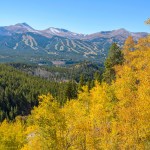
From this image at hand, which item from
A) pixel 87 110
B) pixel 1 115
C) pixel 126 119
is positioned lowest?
pixel 1 115

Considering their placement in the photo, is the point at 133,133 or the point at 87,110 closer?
the point at 133,133

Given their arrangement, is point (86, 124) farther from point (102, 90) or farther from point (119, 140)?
point (102, 90)

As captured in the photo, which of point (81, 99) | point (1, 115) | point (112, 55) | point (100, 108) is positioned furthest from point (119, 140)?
point (1, 115)

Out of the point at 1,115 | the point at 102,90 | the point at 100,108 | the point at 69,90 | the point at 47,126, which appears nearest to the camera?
the point at 47,126

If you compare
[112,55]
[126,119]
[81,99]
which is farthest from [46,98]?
[112,55]

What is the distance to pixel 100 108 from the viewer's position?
55.7 m

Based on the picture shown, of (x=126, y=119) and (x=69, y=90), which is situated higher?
(x=126, y=119)

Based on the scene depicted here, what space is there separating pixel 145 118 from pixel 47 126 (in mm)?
12651

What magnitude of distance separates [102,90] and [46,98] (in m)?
29.8

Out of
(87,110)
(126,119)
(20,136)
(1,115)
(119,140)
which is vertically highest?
(126,119)

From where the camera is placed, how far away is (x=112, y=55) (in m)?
104

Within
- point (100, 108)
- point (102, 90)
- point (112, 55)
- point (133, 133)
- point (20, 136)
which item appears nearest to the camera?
point (133, 133)

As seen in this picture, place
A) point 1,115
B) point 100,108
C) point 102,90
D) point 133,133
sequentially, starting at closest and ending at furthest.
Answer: point 133,133
point 100,108
point 102,90
point 1,115

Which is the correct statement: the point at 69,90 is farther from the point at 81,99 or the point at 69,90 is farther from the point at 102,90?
the point at 102,90
